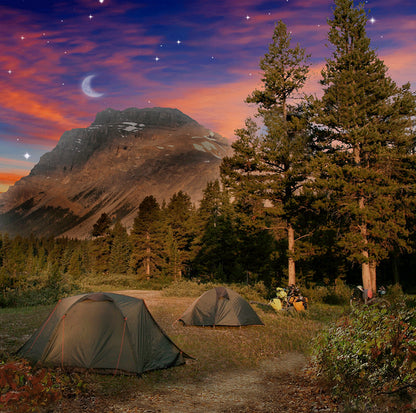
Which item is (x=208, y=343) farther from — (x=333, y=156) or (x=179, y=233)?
(x=179, y=233)

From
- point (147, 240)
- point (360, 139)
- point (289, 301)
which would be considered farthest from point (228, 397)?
point (147, 240)

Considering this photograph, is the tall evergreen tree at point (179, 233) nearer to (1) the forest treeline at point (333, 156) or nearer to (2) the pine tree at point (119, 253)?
(2) the pine tree at point (119, 253)

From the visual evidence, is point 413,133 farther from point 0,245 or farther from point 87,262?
point 0,245

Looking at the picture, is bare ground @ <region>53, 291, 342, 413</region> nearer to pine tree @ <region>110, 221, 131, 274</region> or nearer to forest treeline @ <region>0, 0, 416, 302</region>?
forest treeline @ <region>0, 0, 416, 302</region>

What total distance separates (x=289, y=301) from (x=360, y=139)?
1062 centimetres

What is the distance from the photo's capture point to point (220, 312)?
13719mm

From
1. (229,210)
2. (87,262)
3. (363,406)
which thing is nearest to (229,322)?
(363,406)

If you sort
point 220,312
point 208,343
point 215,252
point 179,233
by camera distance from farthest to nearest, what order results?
1. point 179,233
2. point 215,252
3. point 220,312
4. point 208,343

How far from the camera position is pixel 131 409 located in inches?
242

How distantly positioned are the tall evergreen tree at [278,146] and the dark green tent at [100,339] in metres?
14.2

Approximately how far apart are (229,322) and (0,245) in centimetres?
9115

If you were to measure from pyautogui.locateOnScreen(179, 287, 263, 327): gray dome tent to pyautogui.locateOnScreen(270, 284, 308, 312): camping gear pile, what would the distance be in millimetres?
2877

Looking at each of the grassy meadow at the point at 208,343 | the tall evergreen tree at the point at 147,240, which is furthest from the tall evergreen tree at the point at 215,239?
the grassy meadow at the point at 208,343

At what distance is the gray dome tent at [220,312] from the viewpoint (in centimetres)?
1353
